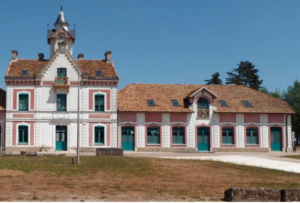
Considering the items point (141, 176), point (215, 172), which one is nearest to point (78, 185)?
point (141, 176)

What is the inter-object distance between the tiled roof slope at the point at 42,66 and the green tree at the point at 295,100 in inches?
1380

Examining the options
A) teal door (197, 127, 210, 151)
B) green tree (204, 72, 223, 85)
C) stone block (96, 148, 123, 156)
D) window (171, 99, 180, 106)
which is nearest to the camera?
stone block (96, 148, 123, 156)

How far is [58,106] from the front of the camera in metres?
38.0

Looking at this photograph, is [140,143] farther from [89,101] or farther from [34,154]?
[34,154]

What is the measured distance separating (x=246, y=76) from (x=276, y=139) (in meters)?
47.3

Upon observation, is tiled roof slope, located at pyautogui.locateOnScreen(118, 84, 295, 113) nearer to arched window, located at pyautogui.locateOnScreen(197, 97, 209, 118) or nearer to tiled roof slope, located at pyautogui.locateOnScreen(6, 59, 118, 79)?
arched window, located at pyautogui.locateOnScreen(197, 97, 209, 118)

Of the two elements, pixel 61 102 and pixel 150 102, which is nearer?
pixel 61 102

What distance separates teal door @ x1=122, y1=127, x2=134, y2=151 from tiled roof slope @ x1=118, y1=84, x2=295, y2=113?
6.83 ft

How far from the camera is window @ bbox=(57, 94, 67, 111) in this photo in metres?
38.0

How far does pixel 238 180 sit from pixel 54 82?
25720mm

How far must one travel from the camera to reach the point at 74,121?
3781 cm

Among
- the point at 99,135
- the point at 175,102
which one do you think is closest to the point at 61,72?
the point at 99,135

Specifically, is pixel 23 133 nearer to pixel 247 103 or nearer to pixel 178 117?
pixel 178 117

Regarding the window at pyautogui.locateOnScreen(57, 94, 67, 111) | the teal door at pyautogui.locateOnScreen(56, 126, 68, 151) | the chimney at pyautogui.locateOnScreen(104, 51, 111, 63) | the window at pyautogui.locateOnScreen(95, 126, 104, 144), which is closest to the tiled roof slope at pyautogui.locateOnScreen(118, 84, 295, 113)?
the window at pyautogui.locateOnScreen(95, 126, 104, 144)
